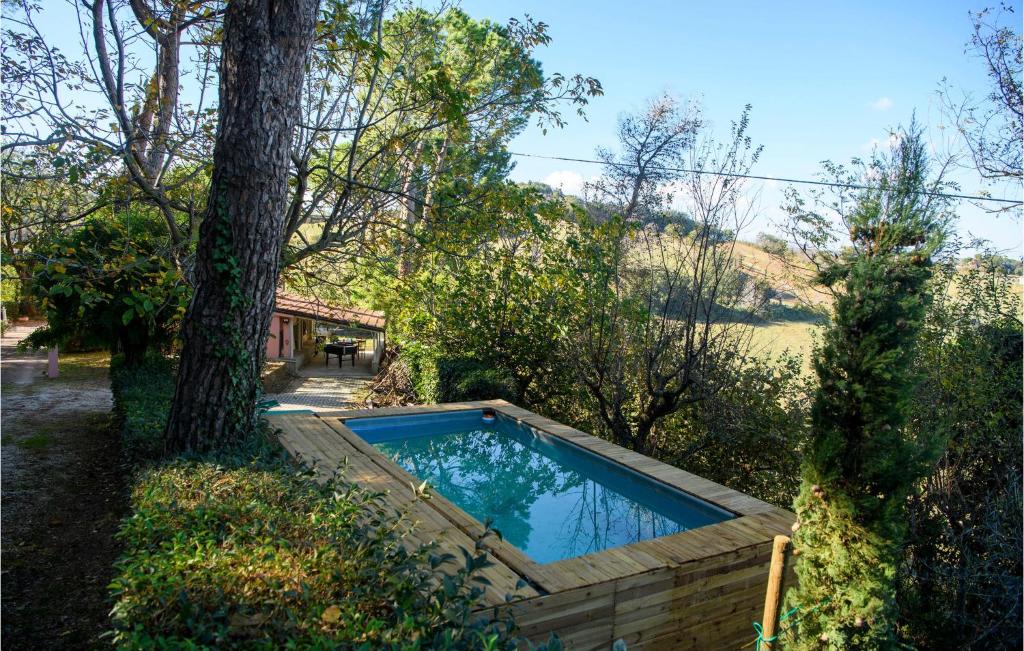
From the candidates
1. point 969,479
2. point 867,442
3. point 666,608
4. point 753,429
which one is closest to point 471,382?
point 753,429

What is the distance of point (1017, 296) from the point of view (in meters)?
5.64

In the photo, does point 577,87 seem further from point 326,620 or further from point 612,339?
point 326,620

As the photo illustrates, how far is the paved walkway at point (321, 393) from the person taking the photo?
42.9ft

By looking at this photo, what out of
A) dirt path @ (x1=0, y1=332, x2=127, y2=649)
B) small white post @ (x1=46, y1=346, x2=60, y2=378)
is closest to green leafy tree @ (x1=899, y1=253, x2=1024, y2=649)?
dirt path @ (x1=0, y1=332, x2=127, y2=649)

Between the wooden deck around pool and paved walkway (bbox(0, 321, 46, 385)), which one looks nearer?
the wooden deck around pool

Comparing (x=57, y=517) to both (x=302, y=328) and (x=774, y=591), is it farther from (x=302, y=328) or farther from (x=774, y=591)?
(x=302, y=328)

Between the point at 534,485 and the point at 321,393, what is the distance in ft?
32.0

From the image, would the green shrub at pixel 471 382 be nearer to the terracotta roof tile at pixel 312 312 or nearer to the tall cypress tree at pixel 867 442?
the tall cypress tree at pixel 867 442

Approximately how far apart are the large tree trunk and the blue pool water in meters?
1.81

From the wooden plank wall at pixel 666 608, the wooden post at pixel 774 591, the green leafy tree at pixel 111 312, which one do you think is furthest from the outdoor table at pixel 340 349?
the wooden post at pixel 774 591

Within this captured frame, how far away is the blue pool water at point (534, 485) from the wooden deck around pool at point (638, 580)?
0.36 meters

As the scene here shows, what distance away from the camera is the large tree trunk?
430cm

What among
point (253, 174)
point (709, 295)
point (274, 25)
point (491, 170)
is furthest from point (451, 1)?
point (491, 170)

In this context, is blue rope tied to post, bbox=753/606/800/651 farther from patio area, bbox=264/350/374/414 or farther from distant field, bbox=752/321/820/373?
patio area, bbox=264/350/374/414
